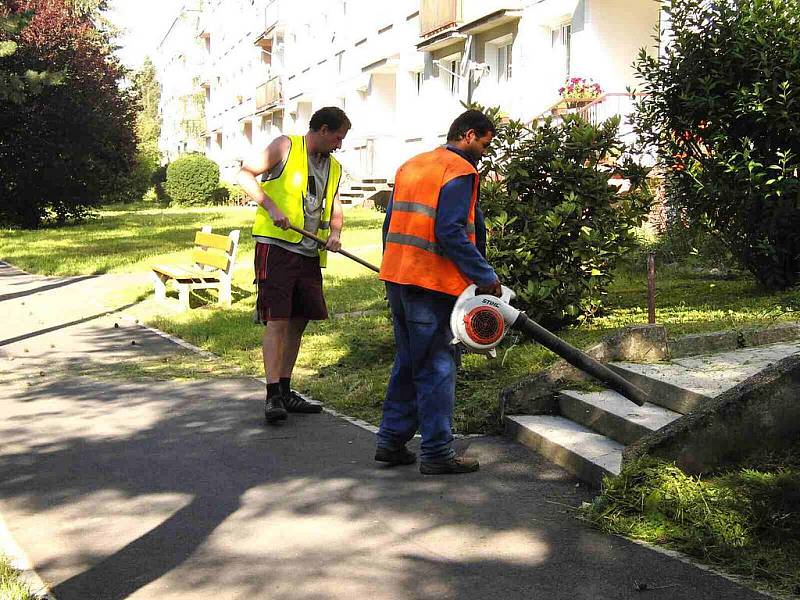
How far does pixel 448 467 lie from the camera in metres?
5.88

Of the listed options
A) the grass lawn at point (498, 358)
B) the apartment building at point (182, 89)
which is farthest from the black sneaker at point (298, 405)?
the apartment building at point (182, 89)

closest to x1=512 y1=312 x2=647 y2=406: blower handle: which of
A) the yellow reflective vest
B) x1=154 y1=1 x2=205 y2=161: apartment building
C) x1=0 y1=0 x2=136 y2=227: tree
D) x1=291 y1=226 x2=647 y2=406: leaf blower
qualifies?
x1=291 y1=226 x2=647 y2=406: leaf blower

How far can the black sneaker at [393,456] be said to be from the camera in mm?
6062

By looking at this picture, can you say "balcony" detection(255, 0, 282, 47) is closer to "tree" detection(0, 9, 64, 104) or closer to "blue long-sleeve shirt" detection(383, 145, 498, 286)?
"tree" detection(0, 9, 64, 104)

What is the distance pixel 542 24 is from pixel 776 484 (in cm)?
2057

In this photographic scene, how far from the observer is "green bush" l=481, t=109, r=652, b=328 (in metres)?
8.95

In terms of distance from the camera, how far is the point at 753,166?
8883mm

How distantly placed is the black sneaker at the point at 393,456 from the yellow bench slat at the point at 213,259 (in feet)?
24.8

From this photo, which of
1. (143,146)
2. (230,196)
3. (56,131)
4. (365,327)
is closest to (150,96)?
(143,146)

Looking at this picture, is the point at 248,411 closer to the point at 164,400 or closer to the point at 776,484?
the point at 164,400

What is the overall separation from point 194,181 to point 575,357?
144 ft

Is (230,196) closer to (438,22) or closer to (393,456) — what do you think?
(438,22)

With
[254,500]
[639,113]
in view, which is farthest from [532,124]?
[254,500]

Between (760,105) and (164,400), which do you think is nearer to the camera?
(164,400)
